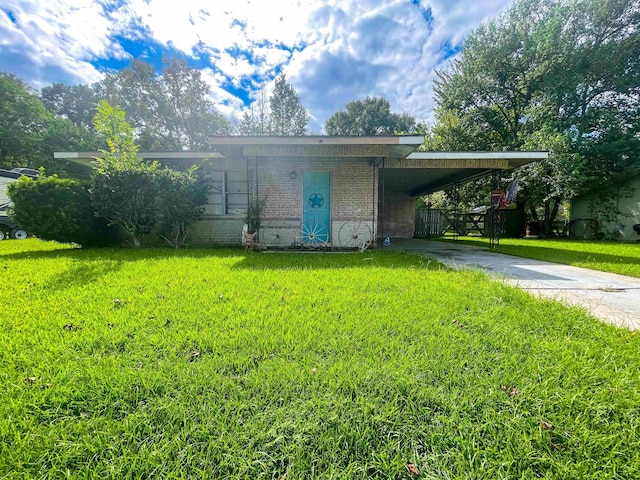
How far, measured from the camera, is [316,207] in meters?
8.34

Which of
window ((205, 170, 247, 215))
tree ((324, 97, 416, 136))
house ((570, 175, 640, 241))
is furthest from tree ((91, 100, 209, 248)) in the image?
tree ((324, 97, 416, 136))

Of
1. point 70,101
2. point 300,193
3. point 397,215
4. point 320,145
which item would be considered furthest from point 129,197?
point 70,101

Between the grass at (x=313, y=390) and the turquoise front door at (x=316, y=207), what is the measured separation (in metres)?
5.35

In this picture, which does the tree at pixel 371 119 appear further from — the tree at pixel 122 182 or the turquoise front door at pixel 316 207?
the tree at pixel 122 182

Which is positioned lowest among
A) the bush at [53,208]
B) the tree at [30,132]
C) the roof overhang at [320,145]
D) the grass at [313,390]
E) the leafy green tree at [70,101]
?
the grass at [313,390]

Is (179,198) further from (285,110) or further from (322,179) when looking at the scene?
(285,110)

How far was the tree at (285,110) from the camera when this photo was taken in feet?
84.1

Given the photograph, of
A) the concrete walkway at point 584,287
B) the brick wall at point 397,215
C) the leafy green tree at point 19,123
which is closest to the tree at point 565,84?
the brick wall at point 397,215

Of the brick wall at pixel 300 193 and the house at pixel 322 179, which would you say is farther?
the brick wall at pixel 300 193

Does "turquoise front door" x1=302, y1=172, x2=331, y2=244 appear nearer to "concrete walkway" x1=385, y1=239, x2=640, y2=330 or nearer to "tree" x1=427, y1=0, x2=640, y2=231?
"concrete walkway" x1=385, y1=239, x2=640, y2=330

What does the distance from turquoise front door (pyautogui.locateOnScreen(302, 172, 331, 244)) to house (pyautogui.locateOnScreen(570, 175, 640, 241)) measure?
15.3m

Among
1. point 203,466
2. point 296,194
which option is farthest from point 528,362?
point 296,194

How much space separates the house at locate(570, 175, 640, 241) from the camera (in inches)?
498

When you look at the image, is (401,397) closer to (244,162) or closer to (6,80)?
(244,162)
